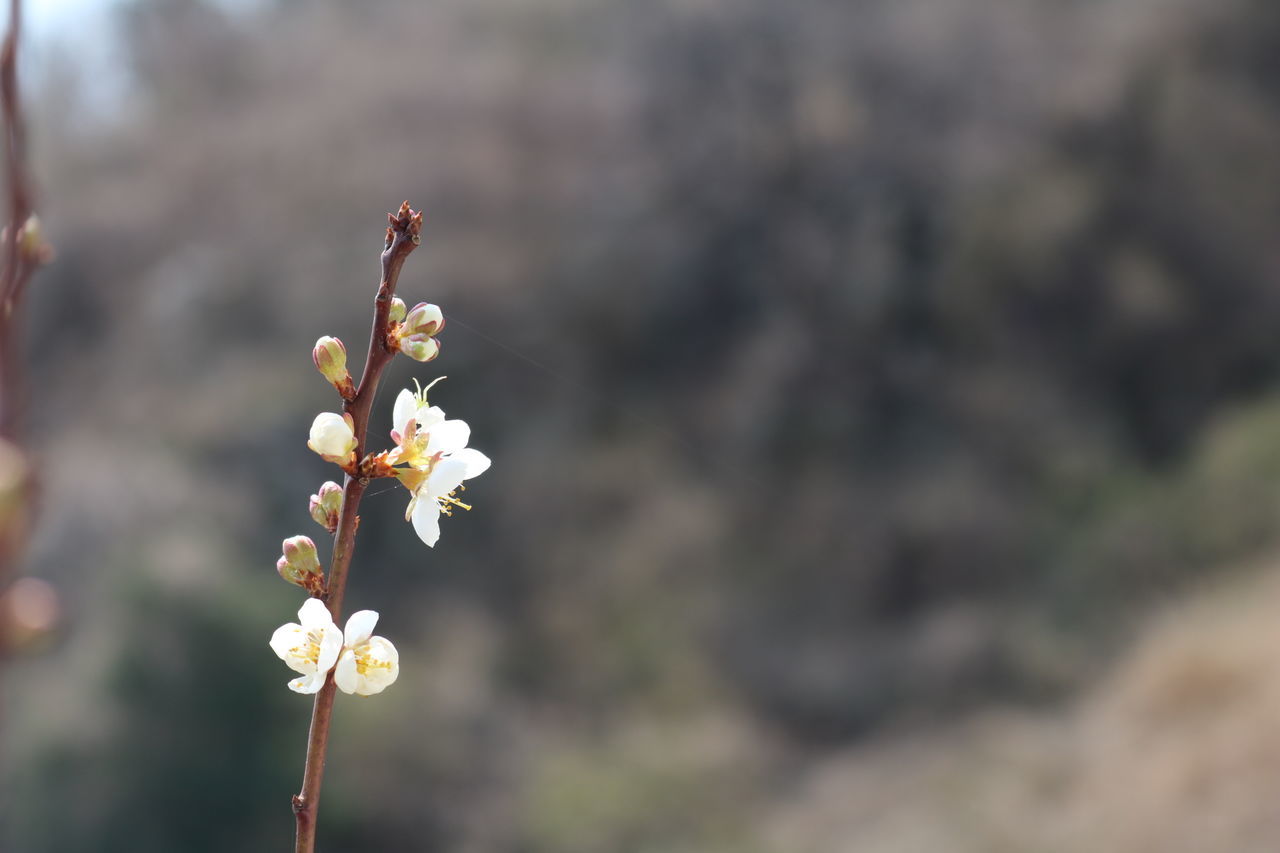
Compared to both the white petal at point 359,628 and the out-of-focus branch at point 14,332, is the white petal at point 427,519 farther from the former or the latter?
the out-of-focus branch at point 14,332

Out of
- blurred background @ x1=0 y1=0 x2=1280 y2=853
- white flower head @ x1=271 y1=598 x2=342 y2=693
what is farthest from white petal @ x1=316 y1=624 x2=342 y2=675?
blurred background @ x1=0 y1=0 x2=1280 y2=853

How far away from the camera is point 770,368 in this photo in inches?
214

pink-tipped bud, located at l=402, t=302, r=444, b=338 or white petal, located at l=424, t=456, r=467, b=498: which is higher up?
pink-tipped bud, located at l=402, t=302, r=444, b=338

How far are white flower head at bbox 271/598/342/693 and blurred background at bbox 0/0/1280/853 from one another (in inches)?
123

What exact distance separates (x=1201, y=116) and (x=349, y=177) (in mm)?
4531

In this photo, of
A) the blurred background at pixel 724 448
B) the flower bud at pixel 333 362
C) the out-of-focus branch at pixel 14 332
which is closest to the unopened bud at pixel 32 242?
the out-of-focus branch at pixel 14 332

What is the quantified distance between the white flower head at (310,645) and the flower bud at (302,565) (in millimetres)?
15

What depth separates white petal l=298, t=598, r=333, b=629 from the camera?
0.36m

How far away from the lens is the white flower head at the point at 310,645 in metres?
0.36

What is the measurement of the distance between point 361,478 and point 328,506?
1.4 inches

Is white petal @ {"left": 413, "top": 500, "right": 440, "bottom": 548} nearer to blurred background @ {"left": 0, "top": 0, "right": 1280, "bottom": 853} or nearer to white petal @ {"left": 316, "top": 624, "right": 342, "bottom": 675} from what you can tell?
white petal @ {"left": 316, "top": 624, "right": 342, "bottom": 675}

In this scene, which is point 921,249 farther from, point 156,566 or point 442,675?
point 156,566

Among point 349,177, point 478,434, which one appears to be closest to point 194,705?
point 478,434

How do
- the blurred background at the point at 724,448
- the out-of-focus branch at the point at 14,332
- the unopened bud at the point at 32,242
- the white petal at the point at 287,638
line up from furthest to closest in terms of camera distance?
the blurred background at the point at 724,448
the white petal at the point at 287,638
the unopened bud at the point at 32,242
the out-of-focus branch at the point at 14,332
